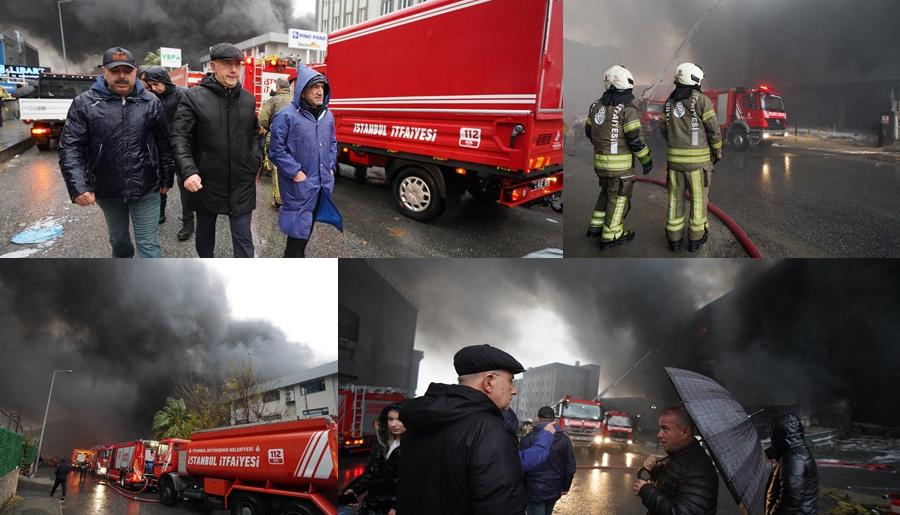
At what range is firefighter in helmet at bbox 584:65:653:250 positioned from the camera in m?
3.81

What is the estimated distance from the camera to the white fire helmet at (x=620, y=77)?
3.73 m

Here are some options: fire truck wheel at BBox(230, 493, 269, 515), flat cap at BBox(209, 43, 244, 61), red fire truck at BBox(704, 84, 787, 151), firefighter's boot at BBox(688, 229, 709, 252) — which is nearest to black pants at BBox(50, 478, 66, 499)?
fire truck wheel at BBox(230, 493, 269, 515)

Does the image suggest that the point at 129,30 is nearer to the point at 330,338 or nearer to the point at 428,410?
the point at 330,338

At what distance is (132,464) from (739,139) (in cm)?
513

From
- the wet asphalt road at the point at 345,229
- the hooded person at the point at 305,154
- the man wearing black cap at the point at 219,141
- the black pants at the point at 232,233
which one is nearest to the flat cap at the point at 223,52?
Result: the man wearing black cap at the point at 219,141

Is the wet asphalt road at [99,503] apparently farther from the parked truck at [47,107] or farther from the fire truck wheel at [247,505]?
the parked truck at [47,107]

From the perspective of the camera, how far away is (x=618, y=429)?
3934 mm

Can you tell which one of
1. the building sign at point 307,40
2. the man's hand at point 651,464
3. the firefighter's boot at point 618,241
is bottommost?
the man's hand at point 651,464

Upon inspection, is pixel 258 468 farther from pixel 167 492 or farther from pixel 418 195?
pixel 418 195

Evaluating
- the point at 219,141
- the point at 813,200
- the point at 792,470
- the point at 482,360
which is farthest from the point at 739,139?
the point at 219,141

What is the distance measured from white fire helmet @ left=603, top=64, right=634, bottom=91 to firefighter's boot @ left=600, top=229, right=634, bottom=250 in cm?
103

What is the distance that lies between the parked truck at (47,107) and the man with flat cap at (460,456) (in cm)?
796

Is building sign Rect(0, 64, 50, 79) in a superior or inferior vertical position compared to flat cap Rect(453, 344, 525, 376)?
superior

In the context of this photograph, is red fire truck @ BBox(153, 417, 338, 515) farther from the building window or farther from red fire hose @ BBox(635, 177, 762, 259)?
red fire hose @ BBox(635, 177, 762, 259)
